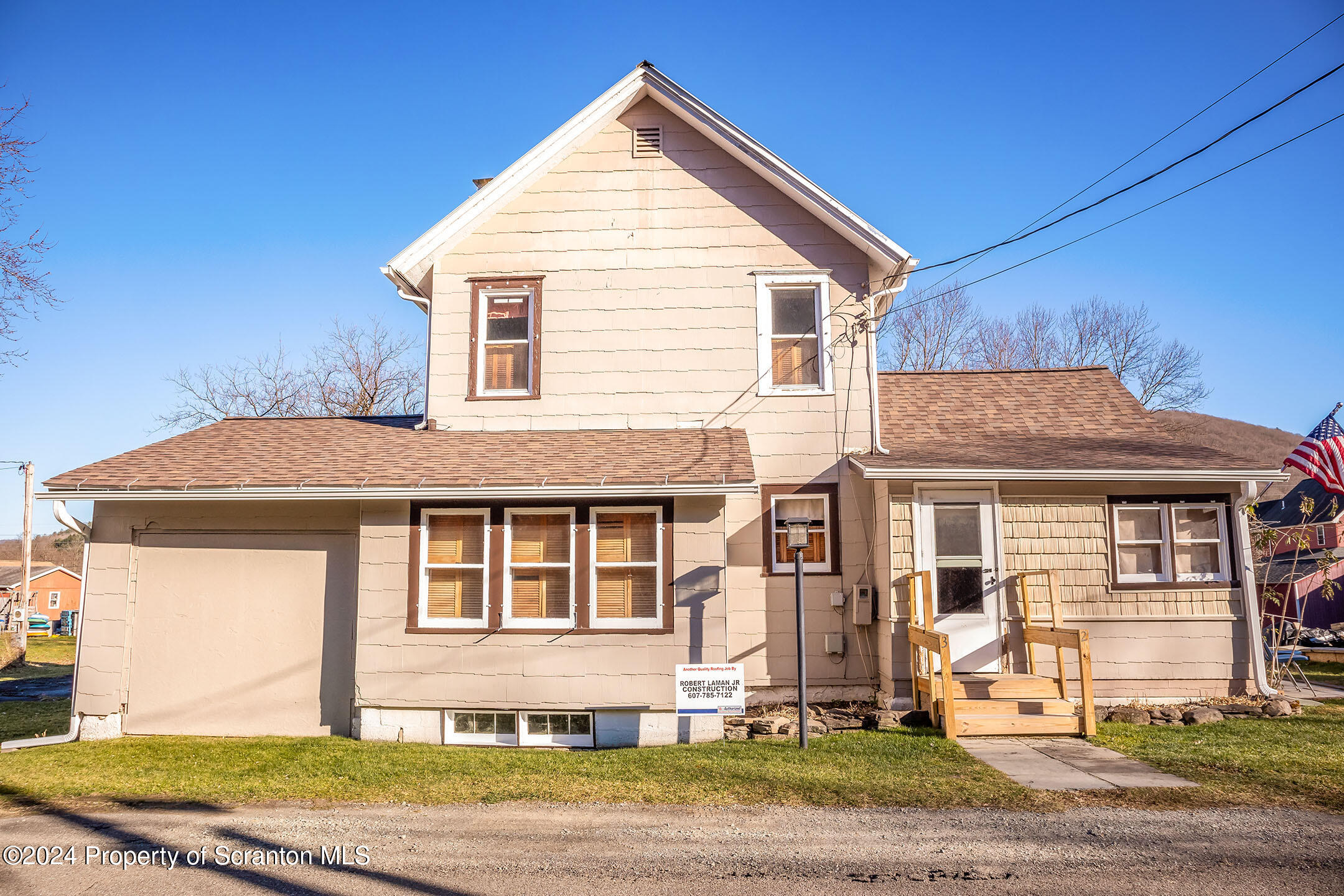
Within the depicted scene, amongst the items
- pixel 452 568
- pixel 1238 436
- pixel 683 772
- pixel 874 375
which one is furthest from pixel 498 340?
pixel 1238 436

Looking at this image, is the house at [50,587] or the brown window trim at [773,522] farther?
the house at [50,587]

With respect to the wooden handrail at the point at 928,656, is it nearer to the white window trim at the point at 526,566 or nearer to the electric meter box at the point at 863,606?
the electric meter box at the point at 863,606

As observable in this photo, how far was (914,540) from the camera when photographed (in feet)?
36.4

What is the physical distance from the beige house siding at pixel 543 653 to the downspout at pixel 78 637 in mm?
3297

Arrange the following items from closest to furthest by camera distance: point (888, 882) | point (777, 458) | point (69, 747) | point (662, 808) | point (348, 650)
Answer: point (888, 882)
point (662, 808)
point (69, 747)
point (348, 650)
point (777, 458)

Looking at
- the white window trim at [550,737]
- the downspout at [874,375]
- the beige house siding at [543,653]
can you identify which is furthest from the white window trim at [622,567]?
the downspout at [874,375]

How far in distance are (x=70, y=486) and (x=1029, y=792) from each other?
1061cm

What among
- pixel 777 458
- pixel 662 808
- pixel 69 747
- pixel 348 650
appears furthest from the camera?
pixel 777 458

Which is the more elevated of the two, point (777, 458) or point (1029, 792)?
point (777, 458)

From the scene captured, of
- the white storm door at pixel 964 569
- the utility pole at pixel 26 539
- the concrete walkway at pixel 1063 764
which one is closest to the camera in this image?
the concrete walkway at pixel 1063 764

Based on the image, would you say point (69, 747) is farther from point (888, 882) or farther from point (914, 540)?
point (914, 540)


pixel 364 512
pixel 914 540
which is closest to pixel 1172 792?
pixel 914 540

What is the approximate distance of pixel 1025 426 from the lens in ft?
42.9

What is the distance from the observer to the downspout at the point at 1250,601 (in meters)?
11.2
